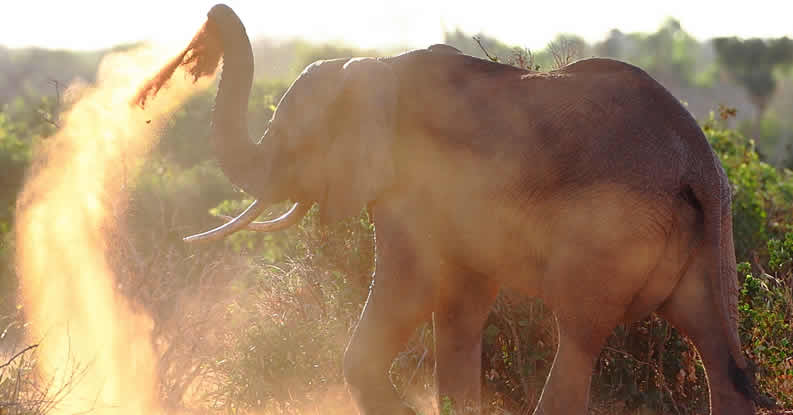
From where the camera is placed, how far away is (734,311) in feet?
17.9

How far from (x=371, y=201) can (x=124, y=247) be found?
2.96m

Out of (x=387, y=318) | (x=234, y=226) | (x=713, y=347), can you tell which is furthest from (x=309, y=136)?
(x=713, y=347)

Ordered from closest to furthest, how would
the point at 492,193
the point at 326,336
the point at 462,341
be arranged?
the point at 492,193 < the point at 462,341 < the point at 326,336

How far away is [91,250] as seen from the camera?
876 cm

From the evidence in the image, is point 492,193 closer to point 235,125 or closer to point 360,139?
point 360,139

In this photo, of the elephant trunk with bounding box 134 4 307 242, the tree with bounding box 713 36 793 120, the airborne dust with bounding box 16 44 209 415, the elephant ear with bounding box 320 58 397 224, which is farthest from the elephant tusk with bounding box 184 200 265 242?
the tree with bounding box 713 36 793 120

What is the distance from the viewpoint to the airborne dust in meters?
8.19

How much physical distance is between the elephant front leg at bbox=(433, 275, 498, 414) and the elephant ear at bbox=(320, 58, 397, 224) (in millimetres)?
809

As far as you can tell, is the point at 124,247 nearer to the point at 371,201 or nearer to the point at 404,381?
the point at 404,381

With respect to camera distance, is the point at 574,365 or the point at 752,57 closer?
the point at 574,365

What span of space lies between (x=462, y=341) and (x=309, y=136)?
1454mm

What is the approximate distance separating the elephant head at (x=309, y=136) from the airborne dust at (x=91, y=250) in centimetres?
135

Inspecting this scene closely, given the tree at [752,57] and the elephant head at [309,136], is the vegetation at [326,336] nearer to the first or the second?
the elephant head at [309,136]

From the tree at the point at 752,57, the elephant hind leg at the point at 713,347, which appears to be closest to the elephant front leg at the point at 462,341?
the elephant hind leg at the point at 713,347
